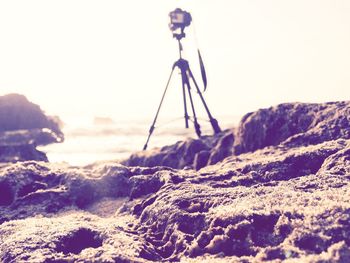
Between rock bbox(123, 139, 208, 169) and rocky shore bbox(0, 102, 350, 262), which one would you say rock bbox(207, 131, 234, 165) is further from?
rocky shore bbox(0, 102, 350, 262)

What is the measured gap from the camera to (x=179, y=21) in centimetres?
1370

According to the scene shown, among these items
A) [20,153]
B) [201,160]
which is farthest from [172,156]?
[20,153]

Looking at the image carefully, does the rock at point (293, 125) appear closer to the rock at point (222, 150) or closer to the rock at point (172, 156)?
the rock at point (222, 150)

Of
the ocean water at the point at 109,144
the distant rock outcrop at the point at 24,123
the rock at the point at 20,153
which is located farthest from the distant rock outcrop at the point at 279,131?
the distant rock outcrop at the point at 24,123

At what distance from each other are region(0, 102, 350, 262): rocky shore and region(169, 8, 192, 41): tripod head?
5220mm

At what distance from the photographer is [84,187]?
9125 mm

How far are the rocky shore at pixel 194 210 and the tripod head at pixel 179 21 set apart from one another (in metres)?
5.22

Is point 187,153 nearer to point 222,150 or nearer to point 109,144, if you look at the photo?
point 222,150

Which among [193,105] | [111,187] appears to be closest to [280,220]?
[111,187]

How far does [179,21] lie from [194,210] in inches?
355

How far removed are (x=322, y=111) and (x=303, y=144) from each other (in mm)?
1899

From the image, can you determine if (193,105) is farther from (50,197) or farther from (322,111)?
(50,197)

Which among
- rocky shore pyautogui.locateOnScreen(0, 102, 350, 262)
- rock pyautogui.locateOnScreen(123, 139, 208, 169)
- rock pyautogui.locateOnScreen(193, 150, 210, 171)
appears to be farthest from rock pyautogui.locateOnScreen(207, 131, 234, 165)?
rocky shore pyautogui.locateOnScreen(0, 102, 350, 262)

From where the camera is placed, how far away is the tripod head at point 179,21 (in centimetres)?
1366
